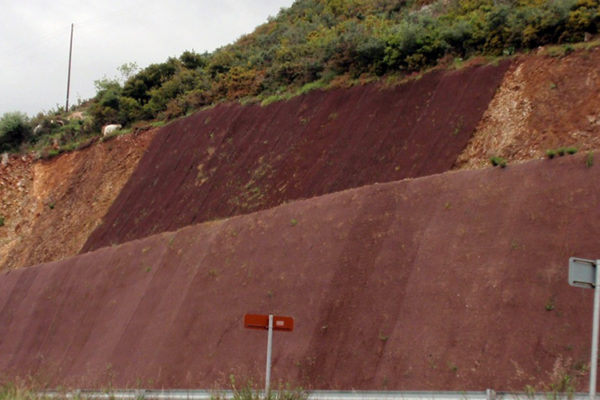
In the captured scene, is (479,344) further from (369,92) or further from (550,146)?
(369,92)

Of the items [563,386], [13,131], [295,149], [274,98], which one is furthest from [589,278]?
[13,131]

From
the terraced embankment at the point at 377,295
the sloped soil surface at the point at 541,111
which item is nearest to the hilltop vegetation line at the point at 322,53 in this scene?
the sloped soil surface at the point at 541,111

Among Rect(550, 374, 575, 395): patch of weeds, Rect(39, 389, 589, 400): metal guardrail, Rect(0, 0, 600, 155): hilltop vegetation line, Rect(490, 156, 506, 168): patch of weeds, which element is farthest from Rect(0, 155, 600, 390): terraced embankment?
Rect(0, 0, 600, 155): hilltop vegetation line

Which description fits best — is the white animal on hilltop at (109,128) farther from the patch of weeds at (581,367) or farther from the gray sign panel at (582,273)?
the gray sign panel at (582,273)

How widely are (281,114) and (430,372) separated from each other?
64.1ft

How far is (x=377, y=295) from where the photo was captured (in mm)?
17453

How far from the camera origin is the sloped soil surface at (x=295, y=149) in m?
24.7

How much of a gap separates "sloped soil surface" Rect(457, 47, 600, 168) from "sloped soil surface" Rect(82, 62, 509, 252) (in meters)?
0.51

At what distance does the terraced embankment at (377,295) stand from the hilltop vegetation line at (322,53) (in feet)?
29.2

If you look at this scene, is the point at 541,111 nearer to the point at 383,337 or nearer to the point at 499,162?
the point at 499,162

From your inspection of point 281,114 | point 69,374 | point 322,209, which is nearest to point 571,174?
point 322,209

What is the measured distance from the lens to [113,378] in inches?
837

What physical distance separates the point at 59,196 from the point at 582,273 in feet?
117

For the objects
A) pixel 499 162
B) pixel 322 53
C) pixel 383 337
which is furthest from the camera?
pixel 322 53
